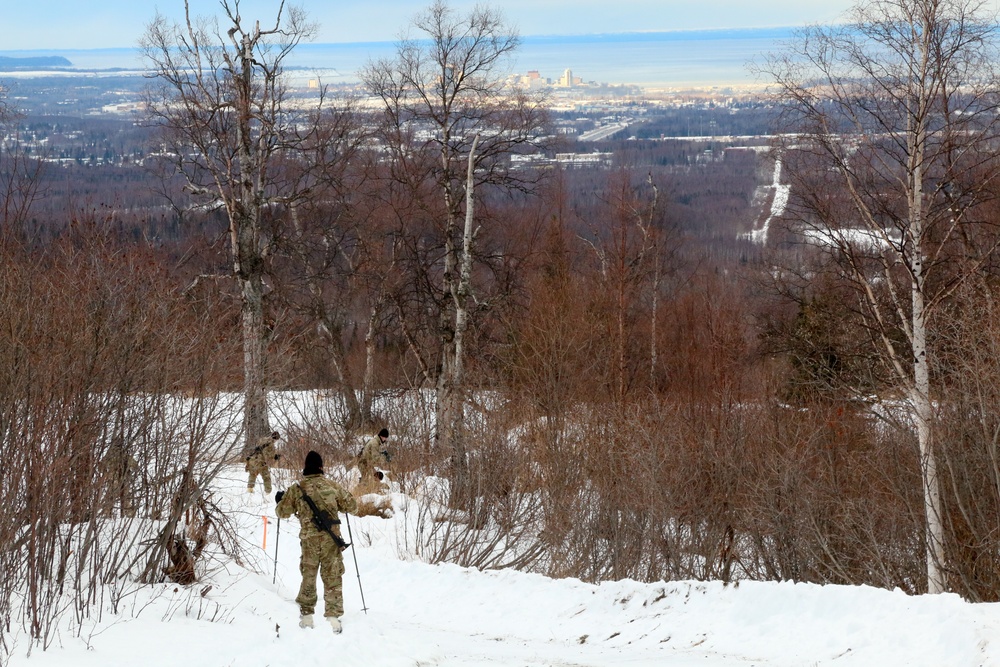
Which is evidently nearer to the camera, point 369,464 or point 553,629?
point 553,629

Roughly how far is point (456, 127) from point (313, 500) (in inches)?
644

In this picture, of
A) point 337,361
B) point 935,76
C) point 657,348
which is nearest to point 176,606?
point 935,76

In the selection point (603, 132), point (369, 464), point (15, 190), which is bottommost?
point (369, 464)

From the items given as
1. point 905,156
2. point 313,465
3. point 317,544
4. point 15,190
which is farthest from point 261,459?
point 905,156

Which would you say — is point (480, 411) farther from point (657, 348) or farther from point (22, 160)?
point (657, 348)

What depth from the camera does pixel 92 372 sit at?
33.7 ft

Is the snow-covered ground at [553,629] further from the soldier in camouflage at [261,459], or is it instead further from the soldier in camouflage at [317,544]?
the soldier in camouflage at [261,459]

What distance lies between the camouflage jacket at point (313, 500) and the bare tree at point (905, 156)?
26.8 ft

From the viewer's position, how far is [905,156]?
592 inches

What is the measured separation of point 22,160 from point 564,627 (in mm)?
14579

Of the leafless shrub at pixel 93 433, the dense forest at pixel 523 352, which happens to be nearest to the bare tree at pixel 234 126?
the dense forest at pixel 523 352

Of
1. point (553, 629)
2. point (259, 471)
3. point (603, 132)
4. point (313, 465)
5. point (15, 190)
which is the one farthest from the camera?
point (603, 132)

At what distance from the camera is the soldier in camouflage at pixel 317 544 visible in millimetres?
10656

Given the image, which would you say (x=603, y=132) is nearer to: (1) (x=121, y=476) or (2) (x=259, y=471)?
(2) (x=259, y=471)
